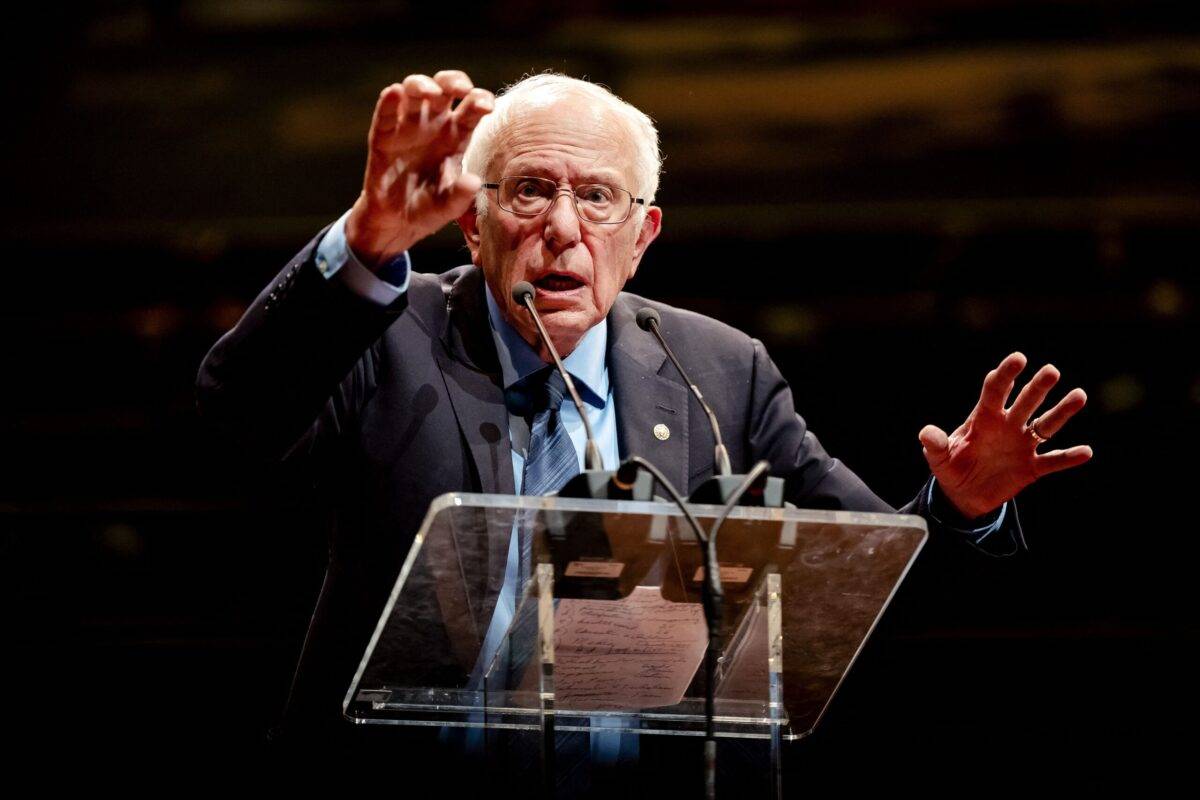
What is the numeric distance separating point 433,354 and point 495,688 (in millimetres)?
636

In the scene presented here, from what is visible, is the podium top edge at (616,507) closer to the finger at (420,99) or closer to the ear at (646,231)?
the finger at (420,99)

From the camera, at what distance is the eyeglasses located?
202 cm

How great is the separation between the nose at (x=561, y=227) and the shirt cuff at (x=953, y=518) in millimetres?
687

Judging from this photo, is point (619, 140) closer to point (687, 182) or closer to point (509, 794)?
point (687, 182)

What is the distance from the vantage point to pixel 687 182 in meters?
3.00

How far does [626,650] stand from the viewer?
1357mm

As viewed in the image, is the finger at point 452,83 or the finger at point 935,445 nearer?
the finger at point 452,83

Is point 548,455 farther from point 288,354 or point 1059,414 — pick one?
point 1059,414

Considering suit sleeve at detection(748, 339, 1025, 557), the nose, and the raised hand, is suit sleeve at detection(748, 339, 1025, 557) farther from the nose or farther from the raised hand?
the nose

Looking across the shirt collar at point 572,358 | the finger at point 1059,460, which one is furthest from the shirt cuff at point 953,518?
the shirt collar at point 572,358

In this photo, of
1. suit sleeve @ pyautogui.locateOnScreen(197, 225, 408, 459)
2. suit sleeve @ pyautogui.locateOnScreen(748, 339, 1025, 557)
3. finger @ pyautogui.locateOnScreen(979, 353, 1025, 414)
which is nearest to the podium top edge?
suit sleeve @ pyautogui.locateOnScreen(197, 225, 408, 459)

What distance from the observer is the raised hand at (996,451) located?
5.76ft

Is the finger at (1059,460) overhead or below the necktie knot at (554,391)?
below

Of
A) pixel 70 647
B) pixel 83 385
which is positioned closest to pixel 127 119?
pixel 83 385
